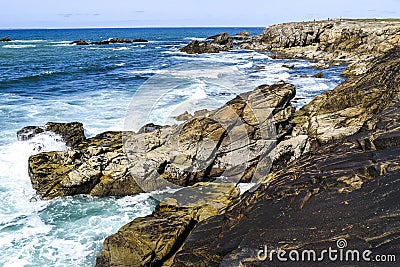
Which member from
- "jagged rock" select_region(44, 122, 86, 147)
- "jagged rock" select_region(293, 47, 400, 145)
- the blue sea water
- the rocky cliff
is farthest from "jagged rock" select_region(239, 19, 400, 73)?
the rocky cliff

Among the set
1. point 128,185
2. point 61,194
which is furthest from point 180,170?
point 61,194

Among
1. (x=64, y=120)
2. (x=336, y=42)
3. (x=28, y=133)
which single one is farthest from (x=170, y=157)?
(x=336, y=42)

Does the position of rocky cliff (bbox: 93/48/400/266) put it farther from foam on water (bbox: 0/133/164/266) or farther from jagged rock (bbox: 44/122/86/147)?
jagged rock (bbox: 44/122/86/147)

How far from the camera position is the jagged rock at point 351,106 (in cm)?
1375

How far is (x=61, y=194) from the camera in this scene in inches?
538

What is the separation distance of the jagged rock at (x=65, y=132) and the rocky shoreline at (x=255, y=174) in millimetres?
71

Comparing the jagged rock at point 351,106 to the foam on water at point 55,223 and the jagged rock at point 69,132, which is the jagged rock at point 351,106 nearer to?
the foam on water at point 55,223

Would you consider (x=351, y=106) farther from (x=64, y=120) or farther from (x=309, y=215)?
(x=64, y=120)

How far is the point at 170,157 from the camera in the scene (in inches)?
563

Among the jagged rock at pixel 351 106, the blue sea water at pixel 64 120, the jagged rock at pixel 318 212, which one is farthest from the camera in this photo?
the jagged rock at pixel 351 106

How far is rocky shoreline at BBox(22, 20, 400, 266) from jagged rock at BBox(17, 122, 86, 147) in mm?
71

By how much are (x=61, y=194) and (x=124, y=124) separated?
908 cm

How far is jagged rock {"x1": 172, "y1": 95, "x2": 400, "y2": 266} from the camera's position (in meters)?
6.01

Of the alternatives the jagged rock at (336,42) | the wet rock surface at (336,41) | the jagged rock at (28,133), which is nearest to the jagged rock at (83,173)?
the jagged rock at (28,133)
